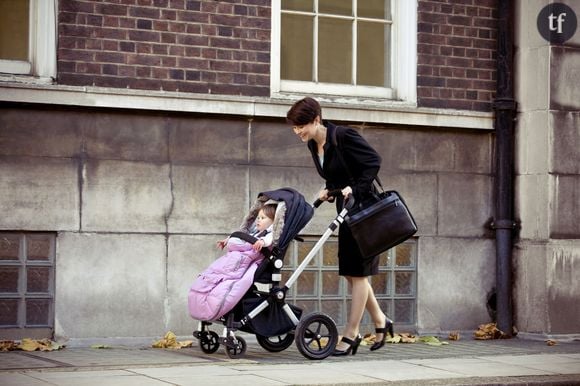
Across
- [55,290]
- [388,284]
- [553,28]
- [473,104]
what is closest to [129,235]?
[55,290]

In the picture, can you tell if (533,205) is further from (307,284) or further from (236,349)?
(236,349)

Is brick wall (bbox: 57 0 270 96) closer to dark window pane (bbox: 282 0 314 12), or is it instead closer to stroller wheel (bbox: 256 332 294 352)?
dark window pane (bbox: 282 0 314 12)

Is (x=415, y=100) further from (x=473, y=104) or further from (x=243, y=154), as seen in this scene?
(x=243, y=154)

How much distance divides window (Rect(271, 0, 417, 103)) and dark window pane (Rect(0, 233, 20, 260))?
2626mm

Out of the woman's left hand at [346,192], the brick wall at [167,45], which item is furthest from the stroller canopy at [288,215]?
the brick wall at [167,45]

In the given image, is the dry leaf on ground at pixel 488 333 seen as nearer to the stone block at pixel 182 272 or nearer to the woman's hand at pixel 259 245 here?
the stone block at pixel 182 272

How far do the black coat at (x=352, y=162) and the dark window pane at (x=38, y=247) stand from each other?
8.06ft

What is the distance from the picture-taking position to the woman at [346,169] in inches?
377

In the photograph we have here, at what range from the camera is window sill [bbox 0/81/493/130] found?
1028 centimetres

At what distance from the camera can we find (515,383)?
8.30 m

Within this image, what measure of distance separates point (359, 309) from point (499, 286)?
2.83 metres

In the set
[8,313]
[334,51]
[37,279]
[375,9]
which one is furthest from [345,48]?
[8,313]

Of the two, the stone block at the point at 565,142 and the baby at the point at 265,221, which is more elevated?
the stone block at the point at 565,142

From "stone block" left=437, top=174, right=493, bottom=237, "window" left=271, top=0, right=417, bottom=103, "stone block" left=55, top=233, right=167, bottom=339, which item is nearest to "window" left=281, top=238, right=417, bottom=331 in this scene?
"stone block" left=437, top=174, right=493, bottom=237
